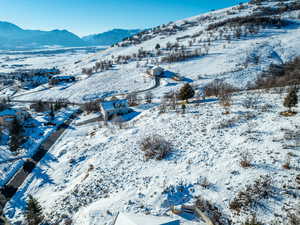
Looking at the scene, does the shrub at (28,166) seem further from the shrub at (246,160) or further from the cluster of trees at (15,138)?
the shrub at (246,160)

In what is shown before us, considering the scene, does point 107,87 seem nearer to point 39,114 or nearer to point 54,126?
point 39,114

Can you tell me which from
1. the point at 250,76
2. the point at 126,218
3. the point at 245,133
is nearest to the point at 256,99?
the point at 245,133

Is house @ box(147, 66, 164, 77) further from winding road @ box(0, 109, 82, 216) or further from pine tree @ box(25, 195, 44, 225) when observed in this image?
pine tree @ box(25, 195, 44, 225)

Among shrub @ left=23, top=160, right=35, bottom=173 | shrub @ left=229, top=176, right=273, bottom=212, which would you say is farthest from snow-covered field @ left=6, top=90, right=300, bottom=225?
shrub @ left=23, top=160, right=35, bottom=173

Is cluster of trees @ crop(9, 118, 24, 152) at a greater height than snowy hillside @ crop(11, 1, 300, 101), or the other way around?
snowy hillside @ crop(11, 1, 300, 101)

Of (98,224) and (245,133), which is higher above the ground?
(245,133)
